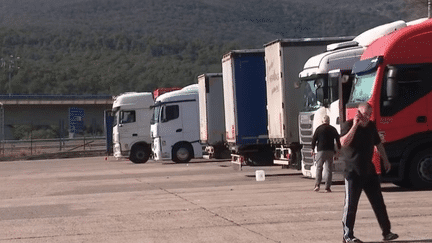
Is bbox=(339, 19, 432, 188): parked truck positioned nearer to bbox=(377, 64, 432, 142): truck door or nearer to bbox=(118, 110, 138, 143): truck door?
bbox=(377, 64, 432, 142): truck door

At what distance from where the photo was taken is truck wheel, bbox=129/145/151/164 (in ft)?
141

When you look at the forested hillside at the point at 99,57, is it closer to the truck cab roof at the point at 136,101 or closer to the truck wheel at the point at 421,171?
the truck cab roof at the point at 136,101

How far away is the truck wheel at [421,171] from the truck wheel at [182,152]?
20.0 meters

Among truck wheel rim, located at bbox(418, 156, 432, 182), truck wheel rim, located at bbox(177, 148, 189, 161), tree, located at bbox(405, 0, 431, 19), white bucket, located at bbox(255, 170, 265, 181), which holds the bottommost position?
white bucket, located at bbox(255, 170, 265, 181)

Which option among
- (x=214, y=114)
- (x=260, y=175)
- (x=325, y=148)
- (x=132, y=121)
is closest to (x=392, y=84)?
(x=325, y=148)

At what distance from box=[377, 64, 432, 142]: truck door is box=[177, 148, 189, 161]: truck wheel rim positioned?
20065 millimetres

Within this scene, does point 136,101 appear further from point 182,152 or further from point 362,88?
point 362,88

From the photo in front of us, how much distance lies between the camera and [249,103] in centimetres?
2695

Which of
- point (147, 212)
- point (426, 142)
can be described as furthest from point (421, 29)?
point (147, 212)

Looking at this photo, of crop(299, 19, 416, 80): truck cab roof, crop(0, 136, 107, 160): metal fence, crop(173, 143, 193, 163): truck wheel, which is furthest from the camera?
crop(0, 136, 107, 160): metal fence

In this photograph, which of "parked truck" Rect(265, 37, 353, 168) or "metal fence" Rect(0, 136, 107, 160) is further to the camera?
"metal fence" Rect(0, 136, 107, 160)

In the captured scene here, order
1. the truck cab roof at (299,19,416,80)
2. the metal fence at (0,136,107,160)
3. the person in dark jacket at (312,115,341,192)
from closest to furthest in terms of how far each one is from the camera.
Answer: the person in dark jacket at (312,115,341,192) < the truck cab roof at (299,19,416,80) < the metal fence at (0,136,107,160)

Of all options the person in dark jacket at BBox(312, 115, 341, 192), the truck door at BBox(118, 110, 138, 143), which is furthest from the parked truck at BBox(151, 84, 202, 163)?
the person in dark jacket at BBox(312, 115, 341, 192)

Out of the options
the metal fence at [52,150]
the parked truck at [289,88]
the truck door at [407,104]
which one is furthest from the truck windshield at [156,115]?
the metal fence at [52,150]
